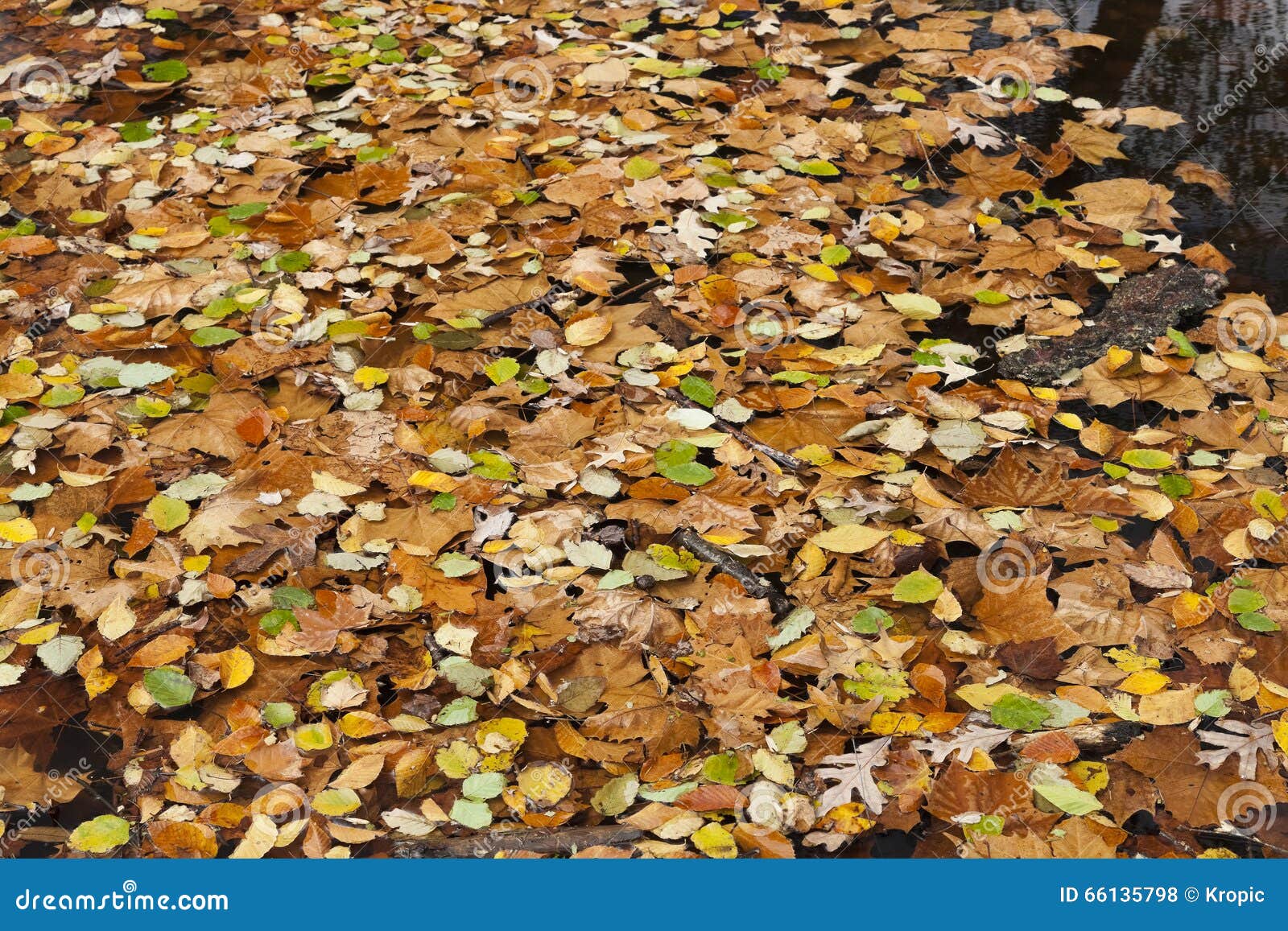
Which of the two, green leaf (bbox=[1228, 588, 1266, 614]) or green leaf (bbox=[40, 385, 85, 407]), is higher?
green leaf (bbox=[40, 385, 85, 407])

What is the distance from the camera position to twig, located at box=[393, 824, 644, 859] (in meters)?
2.22

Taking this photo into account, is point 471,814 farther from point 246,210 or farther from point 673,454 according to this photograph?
point 246,210

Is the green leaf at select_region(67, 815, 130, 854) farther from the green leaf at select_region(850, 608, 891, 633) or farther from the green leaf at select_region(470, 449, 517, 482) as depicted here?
the green leaf at select_region(850, 608, 891, 633)

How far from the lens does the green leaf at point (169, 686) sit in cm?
249

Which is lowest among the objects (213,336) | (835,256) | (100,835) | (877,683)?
(100,835)

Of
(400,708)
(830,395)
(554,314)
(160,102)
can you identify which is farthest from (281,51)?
(400,708)

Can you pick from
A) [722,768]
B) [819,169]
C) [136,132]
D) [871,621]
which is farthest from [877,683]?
[136,132]

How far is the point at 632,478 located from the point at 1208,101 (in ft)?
10.5

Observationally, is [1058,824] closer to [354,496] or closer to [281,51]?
[354,496]

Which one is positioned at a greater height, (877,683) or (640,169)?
(640,169)

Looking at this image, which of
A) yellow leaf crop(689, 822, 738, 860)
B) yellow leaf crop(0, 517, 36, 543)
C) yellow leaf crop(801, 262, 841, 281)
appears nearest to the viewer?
yellow leaf crop(689, 822, 738, 860)

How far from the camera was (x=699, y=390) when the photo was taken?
127 inches

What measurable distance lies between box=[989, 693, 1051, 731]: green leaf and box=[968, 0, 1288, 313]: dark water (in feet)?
6.22

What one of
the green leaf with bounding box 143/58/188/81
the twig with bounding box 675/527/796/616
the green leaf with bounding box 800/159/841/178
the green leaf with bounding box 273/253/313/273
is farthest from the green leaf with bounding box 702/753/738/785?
the green leaf with bounding box 143/58/188/81
